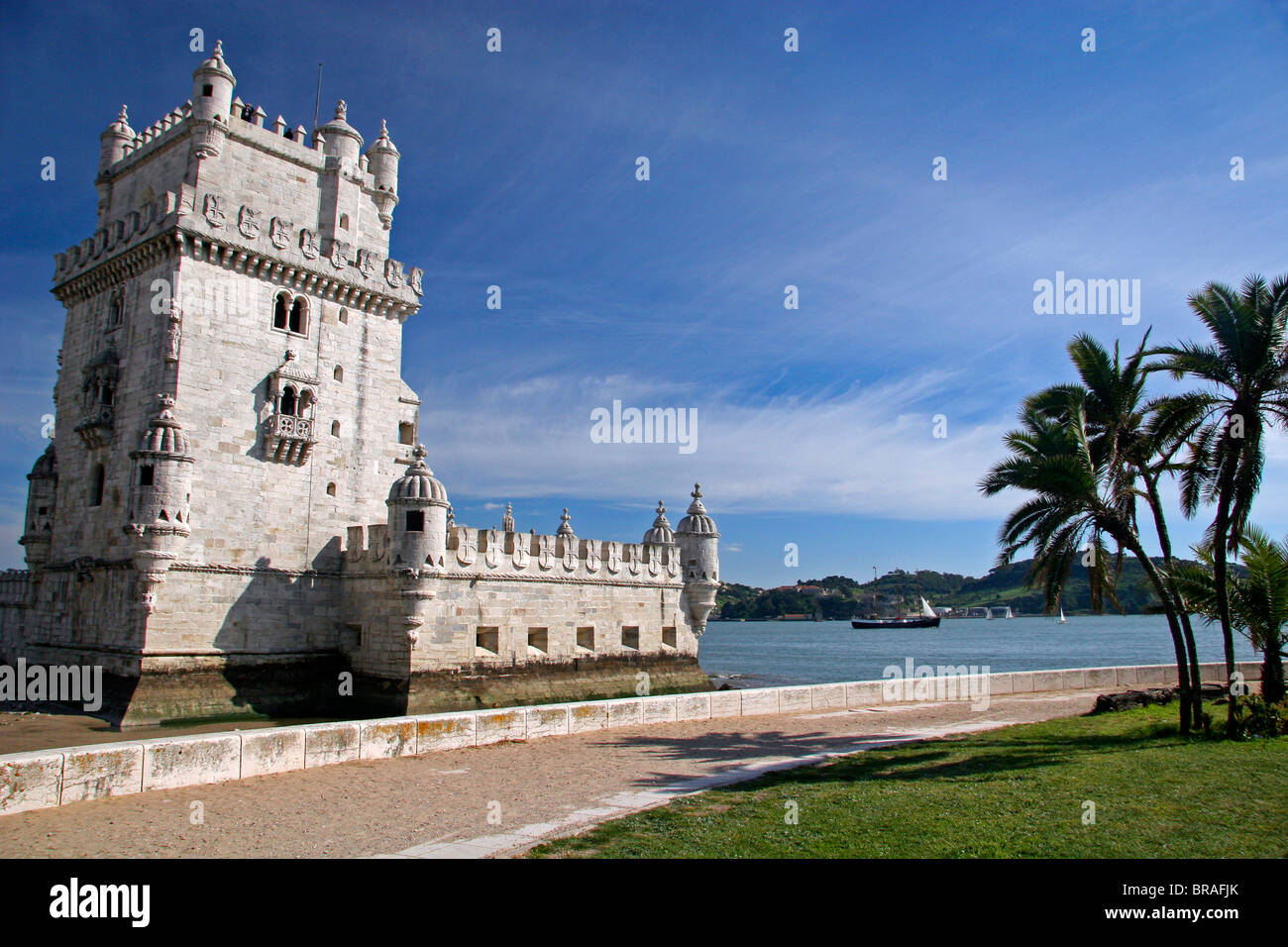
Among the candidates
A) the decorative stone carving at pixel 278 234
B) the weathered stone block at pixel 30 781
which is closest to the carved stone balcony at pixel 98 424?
the decorative stone carving at pixel 278 234

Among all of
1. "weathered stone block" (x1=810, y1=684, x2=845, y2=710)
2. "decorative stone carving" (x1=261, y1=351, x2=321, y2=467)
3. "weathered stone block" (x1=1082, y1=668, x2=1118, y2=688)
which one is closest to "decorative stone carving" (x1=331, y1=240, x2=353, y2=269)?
"decorative stone carving" (x1=261, y1=351, x2=321, y2=467)

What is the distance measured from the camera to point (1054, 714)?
67.7 ft

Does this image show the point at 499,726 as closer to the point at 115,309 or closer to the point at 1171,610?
the point at 1171,610

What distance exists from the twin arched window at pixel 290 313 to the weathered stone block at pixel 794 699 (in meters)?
18.1

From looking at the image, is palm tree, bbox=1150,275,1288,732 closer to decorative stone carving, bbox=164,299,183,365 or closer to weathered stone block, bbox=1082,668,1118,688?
weathered stone block, bbox=1082,668,1118,688

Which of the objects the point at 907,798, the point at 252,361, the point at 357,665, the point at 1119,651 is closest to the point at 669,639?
the point at 357,665

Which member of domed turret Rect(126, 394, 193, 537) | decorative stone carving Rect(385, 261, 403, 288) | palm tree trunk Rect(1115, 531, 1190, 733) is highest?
decorative stone carving Rect(385, 261, 403, 288)

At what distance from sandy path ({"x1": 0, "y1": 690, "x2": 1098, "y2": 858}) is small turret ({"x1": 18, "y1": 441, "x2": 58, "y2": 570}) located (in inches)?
759

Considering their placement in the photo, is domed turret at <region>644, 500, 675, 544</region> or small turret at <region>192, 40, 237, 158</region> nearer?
small turret at <region>192, 40, 237, 158</region>

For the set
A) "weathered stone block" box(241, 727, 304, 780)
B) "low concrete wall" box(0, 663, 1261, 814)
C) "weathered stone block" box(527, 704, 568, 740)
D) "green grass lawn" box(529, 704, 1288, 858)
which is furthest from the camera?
"weathered stone block" box(527, 704, 568, 740)

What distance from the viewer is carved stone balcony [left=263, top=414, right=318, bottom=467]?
80.0 feet

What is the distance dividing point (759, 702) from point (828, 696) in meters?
2.68

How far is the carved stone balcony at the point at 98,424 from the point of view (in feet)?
79.2

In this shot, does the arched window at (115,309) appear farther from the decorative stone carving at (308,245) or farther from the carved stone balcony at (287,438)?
the carved stone balcony at (287,438)
